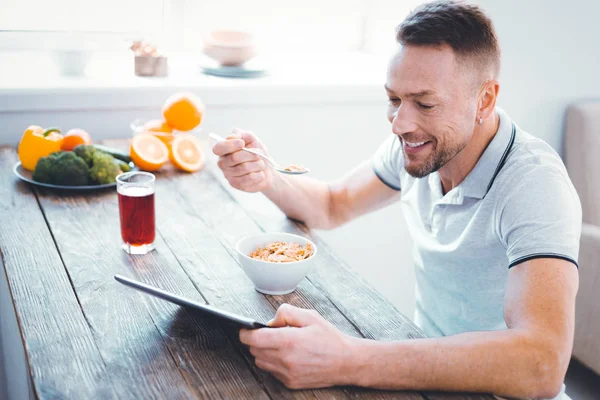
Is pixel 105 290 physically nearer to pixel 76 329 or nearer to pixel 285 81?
pixel 76 329

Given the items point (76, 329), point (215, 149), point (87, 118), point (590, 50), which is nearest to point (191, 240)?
point (215, 149)

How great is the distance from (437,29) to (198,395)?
Result: 31.6 inches

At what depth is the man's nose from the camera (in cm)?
135

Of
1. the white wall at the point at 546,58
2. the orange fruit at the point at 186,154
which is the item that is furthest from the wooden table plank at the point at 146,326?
the white wall at the point at 546,58

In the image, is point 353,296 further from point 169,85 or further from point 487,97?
point 169,85

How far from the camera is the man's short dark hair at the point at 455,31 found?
130cm

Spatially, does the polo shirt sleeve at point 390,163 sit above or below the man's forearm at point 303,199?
above

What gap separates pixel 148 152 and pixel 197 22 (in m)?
1.00

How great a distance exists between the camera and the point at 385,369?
102 centimetres

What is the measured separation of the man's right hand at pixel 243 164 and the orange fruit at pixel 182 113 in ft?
1.31

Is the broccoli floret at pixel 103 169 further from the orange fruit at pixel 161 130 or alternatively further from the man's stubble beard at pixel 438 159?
the man's stubble beard at pixel 438 159

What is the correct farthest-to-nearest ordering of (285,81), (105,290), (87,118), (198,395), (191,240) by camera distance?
(285,81)
(87,118)
(191,240)
(105,290)
(198,395)

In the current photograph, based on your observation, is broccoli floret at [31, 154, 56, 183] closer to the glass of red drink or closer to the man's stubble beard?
the glass of red drink

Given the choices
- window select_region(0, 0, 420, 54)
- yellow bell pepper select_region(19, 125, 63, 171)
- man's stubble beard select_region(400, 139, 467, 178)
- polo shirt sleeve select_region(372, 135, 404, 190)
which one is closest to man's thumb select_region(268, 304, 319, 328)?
man's stubble beard select_region(400, 139, 467, 178)
